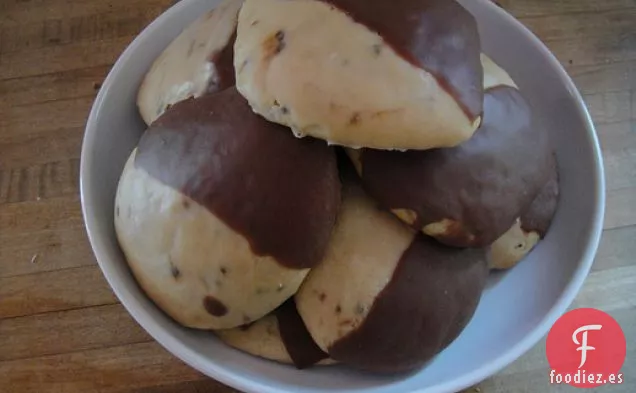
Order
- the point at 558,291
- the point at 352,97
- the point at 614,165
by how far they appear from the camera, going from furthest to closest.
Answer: the point at 614,165
the point at 558,291
the point at 352,97

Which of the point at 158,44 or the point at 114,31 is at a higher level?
the point at 158,44

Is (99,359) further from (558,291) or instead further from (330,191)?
(558,291)

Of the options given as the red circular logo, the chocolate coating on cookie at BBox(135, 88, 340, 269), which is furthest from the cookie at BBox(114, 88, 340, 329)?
the red circular logo

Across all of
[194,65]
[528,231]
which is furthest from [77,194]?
[528,231]

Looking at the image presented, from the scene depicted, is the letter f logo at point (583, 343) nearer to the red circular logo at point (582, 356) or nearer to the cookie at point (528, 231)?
the red circular logo at point (582, 356)

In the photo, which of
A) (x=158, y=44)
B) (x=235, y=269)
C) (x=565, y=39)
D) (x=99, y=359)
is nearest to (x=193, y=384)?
(x=99, y=359)

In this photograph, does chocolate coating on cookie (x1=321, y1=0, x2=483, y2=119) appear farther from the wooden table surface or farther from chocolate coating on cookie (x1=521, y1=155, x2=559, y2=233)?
the wooden table surface

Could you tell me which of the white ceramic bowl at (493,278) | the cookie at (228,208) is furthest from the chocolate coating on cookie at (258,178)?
the white ceramic bowl at (493,278)
